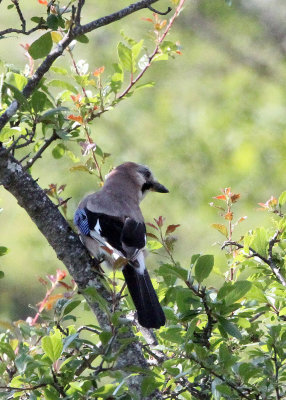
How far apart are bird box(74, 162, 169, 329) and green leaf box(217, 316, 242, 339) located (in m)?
0.30

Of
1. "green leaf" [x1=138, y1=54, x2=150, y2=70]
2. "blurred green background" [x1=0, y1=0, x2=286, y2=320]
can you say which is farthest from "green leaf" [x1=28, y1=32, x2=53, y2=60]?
"blurred green background" [x1=0, y1=0, x2=286, y2=320]

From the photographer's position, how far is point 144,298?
2.50 meters

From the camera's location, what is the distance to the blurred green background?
7316 mm

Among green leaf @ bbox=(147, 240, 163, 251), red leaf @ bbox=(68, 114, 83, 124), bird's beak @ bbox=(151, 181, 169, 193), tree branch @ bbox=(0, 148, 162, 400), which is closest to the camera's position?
tree branch @ bbox=(0, 148, 162, 400)

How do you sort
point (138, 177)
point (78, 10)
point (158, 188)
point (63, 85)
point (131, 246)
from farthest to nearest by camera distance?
point (158, 188) → point (138, 177) → point (131, 246) → point (63, 85) → point (78, 10)

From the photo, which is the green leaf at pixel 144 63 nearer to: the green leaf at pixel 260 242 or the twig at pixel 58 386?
the green leaf at pixel 260 242

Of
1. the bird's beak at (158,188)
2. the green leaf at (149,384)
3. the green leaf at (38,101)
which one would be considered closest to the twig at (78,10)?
the green leaf at (38,101)

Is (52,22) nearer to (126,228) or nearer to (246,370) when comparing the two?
(246,370)

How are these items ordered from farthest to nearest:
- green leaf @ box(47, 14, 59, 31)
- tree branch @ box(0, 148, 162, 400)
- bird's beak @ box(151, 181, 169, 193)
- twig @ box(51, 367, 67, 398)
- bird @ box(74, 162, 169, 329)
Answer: bird's beak @ box(151, 181, 169, 193), bird @ box(74, 162, 169, 329), tree branch @ box(0, 148, 162, 400), green leaf @ box(47, 14, 59, 31), twig @ box(51, 367, 67, 398)

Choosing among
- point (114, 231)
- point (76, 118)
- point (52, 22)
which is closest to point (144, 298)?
point (76, 118)

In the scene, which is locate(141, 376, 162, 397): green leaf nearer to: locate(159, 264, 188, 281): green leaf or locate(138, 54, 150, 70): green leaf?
locate(159, 264, 188, 281): green leaf

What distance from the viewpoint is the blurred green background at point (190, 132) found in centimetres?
732

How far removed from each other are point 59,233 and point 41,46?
1.92 ft

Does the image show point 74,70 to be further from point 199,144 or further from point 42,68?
point 199,144
